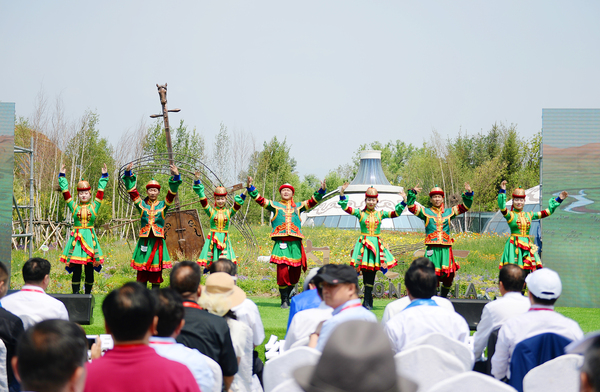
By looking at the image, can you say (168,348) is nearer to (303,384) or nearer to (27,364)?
(27,364)

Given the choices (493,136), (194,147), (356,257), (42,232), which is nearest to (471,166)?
(493,136)

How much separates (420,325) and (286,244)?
13.8ft

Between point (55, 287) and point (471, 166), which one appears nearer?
point (55, 287)

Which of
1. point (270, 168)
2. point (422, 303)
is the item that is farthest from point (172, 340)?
point (270, 168)

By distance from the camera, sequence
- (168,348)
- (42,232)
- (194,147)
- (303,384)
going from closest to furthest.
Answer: (303,384), (168,348), (42,232), (194,147)


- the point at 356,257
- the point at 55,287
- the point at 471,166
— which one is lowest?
the point at 55,287

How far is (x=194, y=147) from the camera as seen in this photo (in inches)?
950

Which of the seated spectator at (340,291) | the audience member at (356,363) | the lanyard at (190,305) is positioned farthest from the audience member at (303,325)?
the audience member at (356,363)

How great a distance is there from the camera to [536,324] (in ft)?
9.15

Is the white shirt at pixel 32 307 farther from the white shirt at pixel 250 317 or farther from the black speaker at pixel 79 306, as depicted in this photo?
the black speaker at pixel 79 306

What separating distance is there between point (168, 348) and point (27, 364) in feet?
2.10

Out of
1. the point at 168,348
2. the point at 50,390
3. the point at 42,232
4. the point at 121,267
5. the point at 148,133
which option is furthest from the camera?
the point at 148,133

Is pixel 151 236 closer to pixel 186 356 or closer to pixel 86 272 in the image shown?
pixel 86 272

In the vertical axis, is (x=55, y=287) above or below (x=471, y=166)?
below
